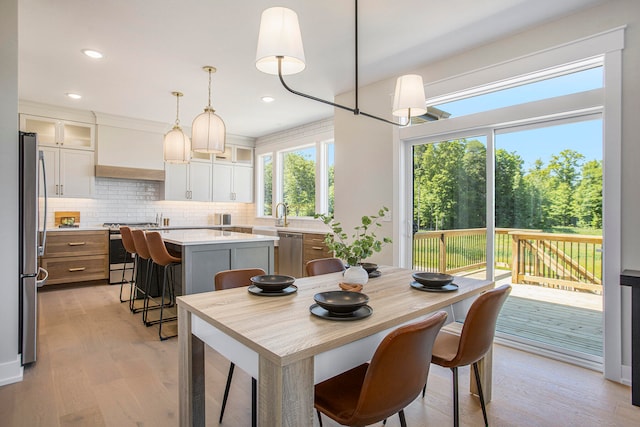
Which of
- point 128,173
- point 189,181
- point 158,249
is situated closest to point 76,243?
point 128,173

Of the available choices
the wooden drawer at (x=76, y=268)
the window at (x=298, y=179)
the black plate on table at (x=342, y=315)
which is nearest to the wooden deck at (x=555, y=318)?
the black plate on table at (x=342, y=315)

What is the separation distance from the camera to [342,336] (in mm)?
1188

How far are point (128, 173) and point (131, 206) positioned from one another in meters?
0.71

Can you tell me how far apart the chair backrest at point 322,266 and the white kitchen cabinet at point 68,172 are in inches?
186

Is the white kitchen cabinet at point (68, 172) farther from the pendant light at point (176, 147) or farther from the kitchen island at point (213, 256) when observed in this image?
the kitchen island at point (213, 256)

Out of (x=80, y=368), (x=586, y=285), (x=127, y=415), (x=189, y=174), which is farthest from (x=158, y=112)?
(x=586, y=285)

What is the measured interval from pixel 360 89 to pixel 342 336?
142 inches

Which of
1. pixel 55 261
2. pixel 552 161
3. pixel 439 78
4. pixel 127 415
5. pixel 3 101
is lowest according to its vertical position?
pixel 127 415

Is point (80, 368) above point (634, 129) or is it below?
below

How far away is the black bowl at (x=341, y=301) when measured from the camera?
1.36 metres

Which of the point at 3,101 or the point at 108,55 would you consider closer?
the point at 3,101

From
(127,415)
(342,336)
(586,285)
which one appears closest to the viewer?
(342,336)

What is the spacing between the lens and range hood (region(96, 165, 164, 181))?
5535 millimetres

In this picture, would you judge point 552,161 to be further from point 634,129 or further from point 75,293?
point 75,293
